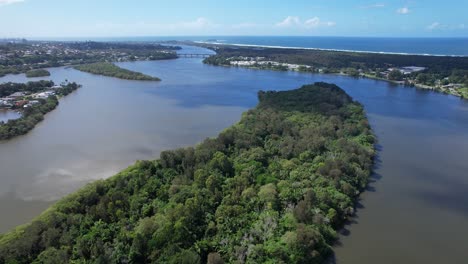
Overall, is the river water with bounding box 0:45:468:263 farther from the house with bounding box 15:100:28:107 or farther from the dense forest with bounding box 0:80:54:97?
the dense forest with bounding box 0:80:54:97

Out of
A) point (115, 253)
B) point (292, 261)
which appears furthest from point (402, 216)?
point (115, 253)

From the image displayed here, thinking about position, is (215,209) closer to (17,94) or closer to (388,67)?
(17,94)

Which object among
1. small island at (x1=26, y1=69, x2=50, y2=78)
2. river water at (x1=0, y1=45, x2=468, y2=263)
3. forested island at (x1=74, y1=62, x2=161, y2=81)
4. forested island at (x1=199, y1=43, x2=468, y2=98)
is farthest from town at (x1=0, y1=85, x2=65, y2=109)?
forested island at (x1=199, y1=43, x2=468, y2=98)

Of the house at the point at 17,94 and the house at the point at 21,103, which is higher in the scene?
the house at the point at 17,94

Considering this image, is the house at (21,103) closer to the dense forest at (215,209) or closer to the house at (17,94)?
the house at (17,94)

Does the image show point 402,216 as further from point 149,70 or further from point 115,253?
point 149,70

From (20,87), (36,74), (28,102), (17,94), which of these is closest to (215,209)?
(28,102)

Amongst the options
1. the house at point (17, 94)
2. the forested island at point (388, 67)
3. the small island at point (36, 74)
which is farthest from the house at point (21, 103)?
the forested island at point (388, 67)
